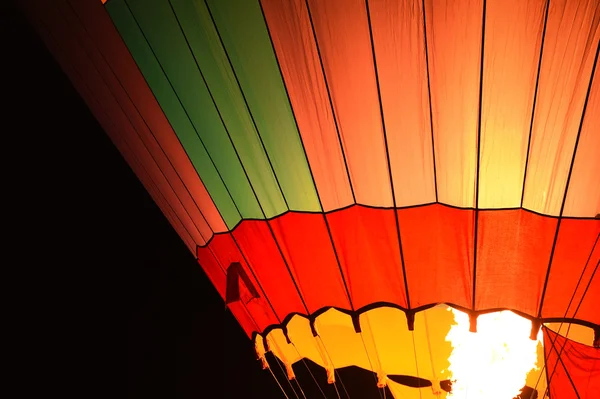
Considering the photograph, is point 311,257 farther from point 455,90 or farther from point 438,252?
point 455,90

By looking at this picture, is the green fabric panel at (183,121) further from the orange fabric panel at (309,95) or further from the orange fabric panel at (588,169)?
the orange fabric panel at (588,169)

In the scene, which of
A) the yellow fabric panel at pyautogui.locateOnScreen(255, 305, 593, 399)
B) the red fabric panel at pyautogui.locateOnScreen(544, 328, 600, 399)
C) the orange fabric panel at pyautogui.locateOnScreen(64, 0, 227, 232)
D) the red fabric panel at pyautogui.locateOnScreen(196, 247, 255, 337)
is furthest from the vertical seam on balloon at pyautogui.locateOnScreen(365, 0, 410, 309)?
the red fabric panel at pyautogui.locateOnScreen(196, 247, 255, 337)

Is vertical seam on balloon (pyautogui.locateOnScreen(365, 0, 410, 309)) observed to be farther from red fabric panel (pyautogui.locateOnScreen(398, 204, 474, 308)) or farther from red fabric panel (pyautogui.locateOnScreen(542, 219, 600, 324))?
red fabric panel (pyautogui.locateOnScreen(542, 219, 600, 324))

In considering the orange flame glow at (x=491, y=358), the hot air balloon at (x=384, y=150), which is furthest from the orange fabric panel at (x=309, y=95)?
the orange flame glow at (x=491, y=358)

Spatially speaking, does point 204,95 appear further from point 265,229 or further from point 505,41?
point 505,41

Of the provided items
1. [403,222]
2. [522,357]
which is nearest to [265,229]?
[403,222]

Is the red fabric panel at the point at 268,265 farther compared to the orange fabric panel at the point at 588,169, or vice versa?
the red fabric panel at the point at 268,265

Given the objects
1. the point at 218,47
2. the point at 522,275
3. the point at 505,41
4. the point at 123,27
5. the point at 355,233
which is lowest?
the point at 522,275
